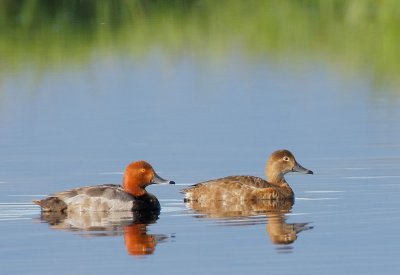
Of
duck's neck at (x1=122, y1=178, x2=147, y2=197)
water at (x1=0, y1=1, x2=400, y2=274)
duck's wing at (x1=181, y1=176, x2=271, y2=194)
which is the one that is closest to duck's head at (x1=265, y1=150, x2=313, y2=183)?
water at (x1=0, y1=1, x2=400, y2=274)

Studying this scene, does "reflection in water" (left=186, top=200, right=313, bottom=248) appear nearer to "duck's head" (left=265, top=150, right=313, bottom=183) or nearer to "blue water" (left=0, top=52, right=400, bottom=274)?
"blue water" (left=0, top=52, right=400, bottom=274)

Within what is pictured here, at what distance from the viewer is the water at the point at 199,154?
13.2m

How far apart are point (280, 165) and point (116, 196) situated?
6.48ft

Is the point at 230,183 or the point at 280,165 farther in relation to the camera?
the point at 280,165

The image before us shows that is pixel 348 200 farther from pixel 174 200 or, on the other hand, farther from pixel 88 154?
pixel 88 154

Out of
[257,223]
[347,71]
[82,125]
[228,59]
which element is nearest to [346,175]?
[257,223]

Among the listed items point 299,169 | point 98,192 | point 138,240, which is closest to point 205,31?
point 299,169

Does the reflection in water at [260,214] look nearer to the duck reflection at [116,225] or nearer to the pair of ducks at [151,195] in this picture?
the pair of ducks at [151,195]

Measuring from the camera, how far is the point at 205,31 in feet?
92.8

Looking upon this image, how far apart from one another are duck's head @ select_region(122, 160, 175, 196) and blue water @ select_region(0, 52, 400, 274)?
0.31m

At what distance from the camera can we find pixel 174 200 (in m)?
16.5

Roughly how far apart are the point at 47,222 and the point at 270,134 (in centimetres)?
497

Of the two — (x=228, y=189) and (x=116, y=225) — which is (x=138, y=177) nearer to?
(x=228, y=189)

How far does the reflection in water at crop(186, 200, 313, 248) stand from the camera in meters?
14.1
